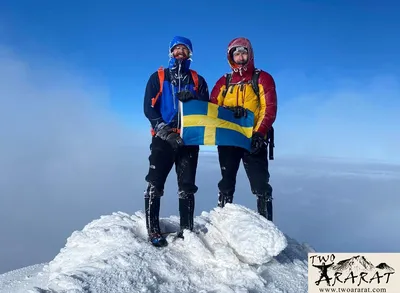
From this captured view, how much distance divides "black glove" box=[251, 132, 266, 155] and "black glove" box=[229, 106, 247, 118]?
1.18 feet

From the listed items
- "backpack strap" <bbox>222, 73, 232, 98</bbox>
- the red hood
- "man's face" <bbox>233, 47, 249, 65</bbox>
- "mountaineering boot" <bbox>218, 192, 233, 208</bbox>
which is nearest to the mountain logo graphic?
"mountaineering boot" <bbox>218, 192, 233, 208</bbox>

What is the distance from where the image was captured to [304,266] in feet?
19.6

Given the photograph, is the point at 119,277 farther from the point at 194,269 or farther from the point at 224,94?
the point at 224,94

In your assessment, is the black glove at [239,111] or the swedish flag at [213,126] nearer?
the swedish flag at [213,126]

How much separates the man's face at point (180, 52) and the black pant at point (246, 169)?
1.60 m

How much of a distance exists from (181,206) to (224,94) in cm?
196

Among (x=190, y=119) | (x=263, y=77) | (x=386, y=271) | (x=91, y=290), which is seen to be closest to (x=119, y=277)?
(x=91, y=290)

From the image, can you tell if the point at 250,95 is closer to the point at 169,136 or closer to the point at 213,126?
the point at 213,126

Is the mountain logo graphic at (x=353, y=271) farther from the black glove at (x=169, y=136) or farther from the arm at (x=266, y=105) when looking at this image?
the black glove at (x=169, y=136)

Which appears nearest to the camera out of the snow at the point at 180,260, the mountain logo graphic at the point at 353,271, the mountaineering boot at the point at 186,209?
the snow at the point at 180,260

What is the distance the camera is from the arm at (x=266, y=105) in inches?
243

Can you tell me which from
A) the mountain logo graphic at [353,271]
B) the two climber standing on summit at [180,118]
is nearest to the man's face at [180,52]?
the two climber standing on summit at [180,118]

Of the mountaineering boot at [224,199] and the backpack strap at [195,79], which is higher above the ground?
the backpack strap at [195,79]

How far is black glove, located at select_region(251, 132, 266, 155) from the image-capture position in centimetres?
608
